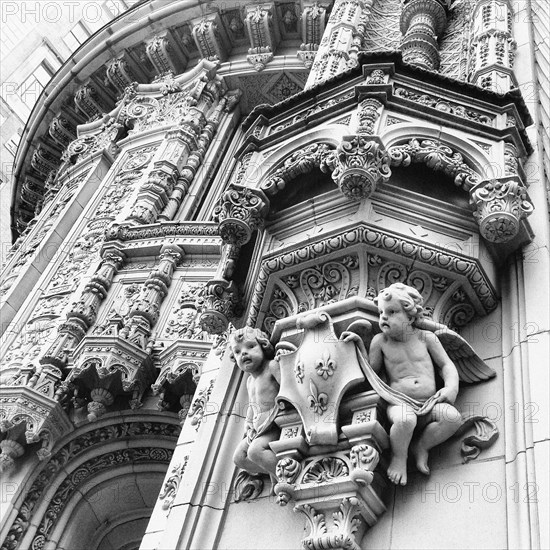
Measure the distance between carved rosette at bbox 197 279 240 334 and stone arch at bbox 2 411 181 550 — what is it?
291 centimetres

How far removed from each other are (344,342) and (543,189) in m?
2.18

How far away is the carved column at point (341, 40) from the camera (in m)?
8.54

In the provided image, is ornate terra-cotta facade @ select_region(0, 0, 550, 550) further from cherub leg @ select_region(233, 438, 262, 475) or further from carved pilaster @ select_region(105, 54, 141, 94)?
carved pilaster @ select_region(105, 54, 141, 94)

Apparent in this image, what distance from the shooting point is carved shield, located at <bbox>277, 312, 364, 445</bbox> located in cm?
398

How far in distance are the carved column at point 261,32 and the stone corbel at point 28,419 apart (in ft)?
25.7

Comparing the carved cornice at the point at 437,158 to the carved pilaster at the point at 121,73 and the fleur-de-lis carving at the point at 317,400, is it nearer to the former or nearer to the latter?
the fleur-de-lis carving at the point at 317,400

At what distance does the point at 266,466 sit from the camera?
412cm

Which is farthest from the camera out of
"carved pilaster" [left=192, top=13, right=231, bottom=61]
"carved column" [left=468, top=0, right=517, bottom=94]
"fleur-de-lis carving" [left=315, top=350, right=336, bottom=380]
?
"carved pilaster" [left=192, top=13, right=231, bottom=61]

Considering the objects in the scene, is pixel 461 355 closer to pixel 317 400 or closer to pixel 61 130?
pixel 317 400

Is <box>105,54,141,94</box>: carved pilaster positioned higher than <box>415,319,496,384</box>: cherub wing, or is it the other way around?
<box>105,54,141,94</box>: carved pilaster

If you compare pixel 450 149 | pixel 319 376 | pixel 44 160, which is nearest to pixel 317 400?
pixel 319 376

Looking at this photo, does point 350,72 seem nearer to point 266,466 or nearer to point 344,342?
point 344,342

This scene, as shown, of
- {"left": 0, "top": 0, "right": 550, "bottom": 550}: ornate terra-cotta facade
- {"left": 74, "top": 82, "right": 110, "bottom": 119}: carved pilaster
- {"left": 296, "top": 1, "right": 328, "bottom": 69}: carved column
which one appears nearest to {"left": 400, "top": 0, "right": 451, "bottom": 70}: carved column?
{"left": 0, "top": 0, "right": 550, "bottom": 550}: ornate terra-cotta facade

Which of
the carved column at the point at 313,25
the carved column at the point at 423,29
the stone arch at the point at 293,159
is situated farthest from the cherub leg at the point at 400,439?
the carved column at the point at 313,25
